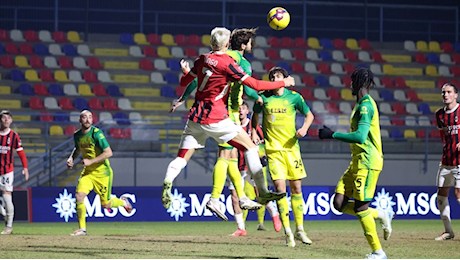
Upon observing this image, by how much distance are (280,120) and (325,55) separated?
16901 millimetres

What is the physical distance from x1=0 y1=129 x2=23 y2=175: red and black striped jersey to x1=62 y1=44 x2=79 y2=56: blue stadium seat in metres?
11.4

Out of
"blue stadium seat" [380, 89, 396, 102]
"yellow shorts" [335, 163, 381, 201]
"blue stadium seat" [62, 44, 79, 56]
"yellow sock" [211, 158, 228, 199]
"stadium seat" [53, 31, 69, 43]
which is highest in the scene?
"stadium seat" [53, 31, 69, 43]

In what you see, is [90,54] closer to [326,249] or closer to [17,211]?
[17,211]

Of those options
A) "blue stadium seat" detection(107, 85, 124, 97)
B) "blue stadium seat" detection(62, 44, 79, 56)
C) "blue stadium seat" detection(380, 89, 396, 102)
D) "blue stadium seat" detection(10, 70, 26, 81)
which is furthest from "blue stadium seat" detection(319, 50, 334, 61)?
"blue stadium seat" detection(10, 70, 26, 81)

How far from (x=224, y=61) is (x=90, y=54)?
56.8ft

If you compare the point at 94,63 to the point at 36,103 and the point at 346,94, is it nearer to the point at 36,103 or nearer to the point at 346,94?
the point at 36,103

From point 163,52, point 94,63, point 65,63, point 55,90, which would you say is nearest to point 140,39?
point 163,52

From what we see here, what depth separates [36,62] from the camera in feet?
76.8

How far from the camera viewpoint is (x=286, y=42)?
26078 millimetres

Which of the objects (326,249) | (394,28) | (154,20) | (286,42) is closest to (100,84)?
(154,20)

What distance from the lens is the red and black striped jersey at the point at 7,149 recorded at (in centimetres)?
1268

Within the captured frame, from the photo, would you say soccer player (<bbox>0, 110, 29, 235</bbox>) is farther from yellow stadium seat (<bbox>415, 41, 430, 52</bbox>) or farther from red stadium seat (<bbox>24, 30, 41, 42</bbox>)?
yellow stadium seat (<bbox>415, 41, 430, 52</bbox>)

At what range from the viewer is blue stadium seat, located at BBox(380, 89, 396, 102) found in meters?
24.7

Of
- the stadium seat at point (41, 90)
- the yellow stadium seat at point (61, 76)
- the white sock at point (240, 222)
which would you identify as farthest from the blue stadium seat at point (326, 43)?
the white sock at point (240, 222)
